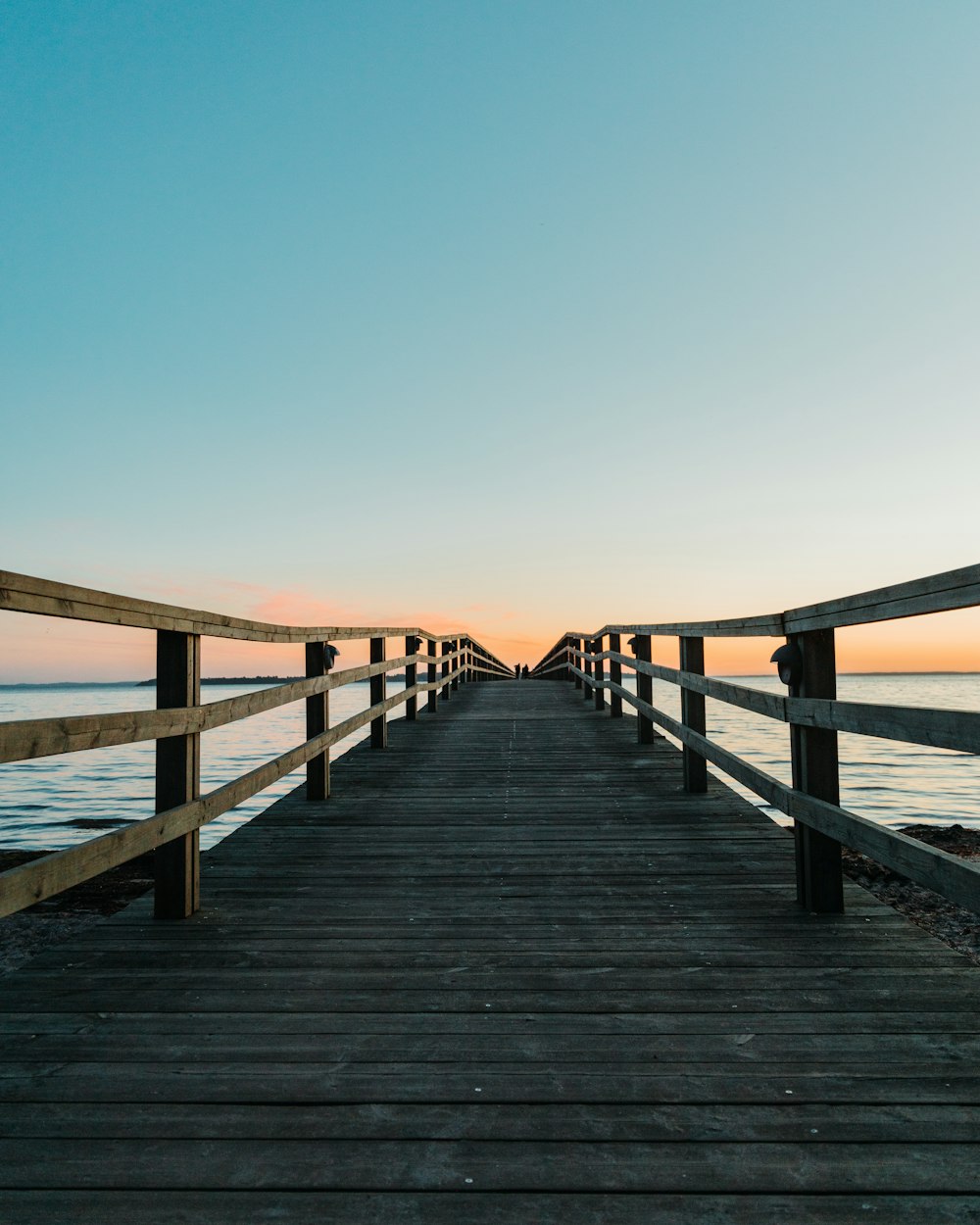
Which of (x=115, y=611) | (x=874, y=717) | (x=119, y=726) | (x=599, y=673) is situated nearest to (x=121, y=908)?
(x=119, y=726)

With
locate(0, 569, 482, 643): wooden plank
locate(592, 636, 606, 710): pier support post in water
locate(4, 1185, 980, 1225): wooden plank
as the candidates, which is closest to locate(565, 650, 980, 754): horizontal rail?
locate(4, 1185, 980, 1225): wooden plank

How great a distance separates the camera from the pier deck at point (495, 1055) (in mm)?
1438

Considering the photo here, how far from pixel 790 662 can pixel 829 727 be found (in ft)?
1.20

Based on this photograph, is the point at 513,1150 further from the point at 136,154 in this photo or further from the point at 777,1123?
the point at 136,154

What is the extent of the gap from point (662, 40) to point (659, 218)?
2.76 meters

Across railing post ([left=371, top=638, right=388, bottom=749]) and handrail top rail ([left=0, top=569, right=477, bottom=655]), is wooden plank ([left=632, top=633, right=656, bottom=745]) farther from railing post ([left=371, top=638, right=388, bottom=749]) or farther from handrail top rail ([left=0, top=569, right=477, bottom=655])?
handrail top rail ([left=0, top=569, right=477, bottom=655])

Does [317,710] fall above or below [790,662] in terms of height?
below

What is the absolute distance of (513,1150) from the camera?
155 centimetres

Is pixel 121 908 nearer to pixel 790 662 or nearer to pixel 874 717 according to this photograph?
pixel 790 662

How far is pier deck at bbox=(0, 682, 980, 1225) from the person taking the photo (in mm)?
1438

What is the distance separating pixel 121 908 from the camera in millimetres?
5477

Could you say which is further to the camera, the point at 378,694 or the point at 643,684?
the point at 378,694

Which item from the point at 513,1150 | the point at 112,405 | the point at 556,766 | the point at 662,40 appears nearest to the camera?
the point at 513,1150

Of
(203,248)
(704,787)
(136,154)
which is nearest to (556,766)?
(704,787)
